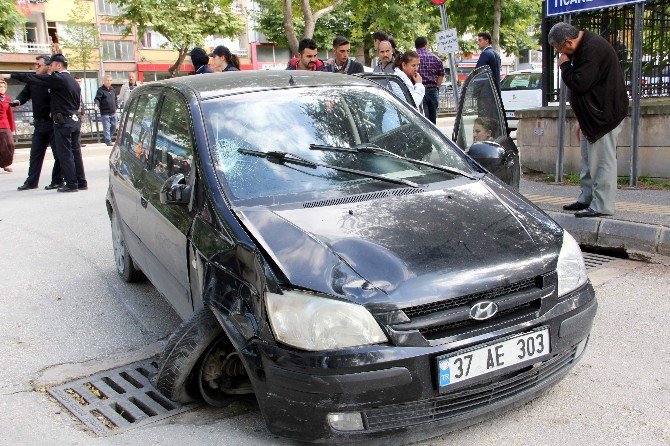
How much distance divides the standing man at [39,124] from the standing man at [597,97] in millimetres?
7891

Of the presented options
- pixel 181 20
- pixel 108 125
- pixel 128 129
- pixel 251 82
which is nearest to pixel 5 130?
pixel 108 125

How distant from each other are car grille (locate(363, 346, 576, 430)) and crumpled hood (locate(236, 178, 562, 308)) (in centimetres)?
40

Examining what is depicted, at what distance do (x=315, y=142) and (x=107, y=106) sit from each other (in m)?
17.2

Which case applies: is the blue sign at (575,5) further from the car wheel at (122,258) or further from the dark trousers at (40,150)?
the dark trousers at (40,150)

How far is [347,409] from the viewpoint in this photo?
Result: 9.02 feet

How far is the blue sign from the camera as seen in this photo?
8.05 meters

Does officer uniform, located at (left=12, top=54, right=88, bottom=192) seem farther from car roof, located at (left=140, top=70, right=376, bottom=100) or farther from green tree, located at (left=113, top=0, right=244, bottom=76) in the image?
green tree, located at (left=113, top=0, right=244, bottom=76)

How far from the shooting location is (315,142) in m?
3.91

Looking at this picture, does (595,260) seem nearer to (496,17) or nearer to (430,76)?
(430,76)

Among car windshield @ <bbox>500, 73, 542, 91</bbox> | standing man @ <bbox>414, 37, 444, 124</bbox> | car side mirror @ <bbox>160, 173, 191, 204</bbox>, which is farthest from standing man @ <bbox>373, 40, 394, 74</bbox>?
car windshield @ <bbox>500, 73, 542, 91</bbox>

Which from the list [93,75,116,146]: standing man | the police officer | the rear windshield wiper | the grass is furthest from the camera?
[93,75,116,146]: standing man

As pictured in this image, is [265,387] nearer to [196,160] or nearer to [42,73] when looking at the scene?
[196,160]

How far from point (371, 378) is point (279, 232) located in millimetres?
783

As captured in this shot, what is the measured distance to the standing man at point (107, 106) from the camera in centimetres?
1948
